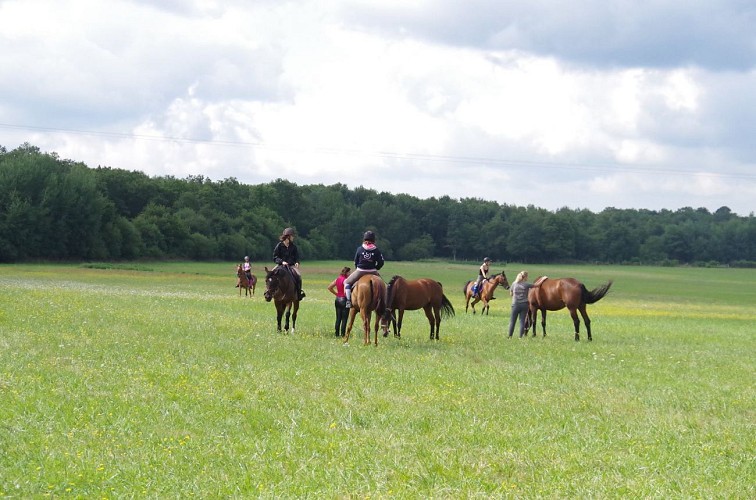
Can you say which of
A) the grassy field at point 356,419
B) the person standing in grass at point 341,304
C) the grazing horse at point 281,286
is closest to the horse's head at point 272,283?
the grazing horse at point 281,286

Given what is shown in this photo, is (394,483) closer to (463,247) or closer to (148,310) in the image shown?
Result: (148,310)

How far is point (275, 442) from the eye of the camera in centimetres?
881

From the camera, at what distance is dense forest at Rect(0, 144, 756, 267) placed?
296 ft

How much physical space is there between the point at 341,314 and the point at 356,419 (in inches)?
429

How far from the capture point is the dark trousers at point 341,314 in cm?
2064

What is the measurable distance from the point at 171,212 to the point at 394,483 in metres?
120

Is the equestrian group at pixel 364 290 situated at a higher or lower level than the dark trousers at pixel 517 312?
higher

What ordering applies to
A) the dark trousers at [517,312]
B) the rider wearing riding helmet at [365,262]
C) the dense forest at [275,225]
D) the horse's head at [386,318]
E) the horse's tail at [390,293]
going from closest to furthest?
the rider wearing riding helmet at [365,262]
the horse's head at [386,318]
the horse's tail at [390,293]
the dark trousers at [517,312]
the dense forest at [275,225]

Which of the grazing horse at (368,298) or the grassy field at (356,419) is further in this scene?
the grazing horse at (368,298)

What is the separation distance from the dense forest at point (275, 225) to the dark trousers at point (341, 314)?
72.7 m

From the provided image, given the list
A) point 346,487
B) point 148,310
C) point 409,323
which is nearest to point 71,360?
point 346,487

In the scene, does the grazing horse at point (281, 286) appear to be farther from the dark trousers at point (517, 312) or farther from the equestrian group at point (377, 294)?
the dark trousers at point (517, 312)

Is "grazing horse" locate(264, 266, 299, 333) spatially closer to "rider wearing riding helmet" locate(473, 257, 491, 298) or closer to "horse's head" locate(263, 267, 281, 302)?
"horse's head" locate(263, 267, 281, 302)

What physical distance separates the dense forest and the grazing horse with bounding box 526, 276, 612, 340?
240 feet
